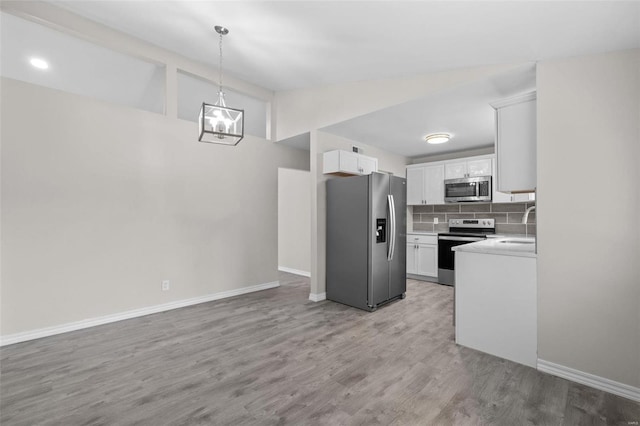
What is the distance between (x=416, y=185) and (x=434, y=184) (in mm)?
368

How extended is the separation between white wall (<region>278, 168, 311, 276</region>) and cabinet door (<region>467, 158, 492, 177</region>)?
3.05 metres

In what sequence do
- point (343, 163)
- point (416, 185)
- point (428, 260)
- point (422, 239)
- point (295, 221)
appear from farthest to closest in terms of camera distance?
1. point (295, 221)
2. point (416, 185)
3. point (422, 239)
4. point (428, 260)
5. point (343, 163)

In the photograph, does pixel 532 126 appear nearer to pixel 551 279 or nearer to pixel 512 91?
pixel 512 91

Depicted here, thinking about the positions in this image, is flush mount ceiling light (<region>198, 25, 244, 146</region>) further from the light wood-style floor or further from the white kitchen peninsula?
the white kitchen peninsula

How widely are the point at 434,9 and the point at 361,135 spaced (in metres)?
2.46

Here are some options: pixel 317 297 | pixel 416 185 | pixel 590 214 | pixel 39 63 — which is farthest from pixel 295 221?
pixel 590 214

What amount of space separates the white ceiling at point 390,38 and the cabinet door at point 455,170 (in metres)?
1.06

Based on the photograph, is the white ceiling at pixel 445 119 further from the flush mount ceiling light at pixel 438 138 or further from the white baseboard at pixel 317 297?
the white baseboard at pixel 317 297

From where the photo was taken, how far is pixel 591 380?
211cm

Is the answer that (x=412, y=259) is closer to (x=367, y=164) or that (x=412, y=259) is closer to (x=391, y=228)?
(x=391, y=228)

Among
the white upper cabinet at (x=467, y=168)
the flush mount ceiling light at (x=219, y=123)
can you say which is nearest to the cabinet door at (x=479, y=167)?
the white upper cabinet at (x=467, y=168)

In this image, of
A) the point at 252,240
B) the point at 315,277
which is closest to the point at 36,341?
the point at 252,240

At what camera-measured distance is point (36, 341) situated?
9.36 ft

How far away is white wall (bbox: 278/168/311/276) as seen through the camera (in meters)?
6.18
